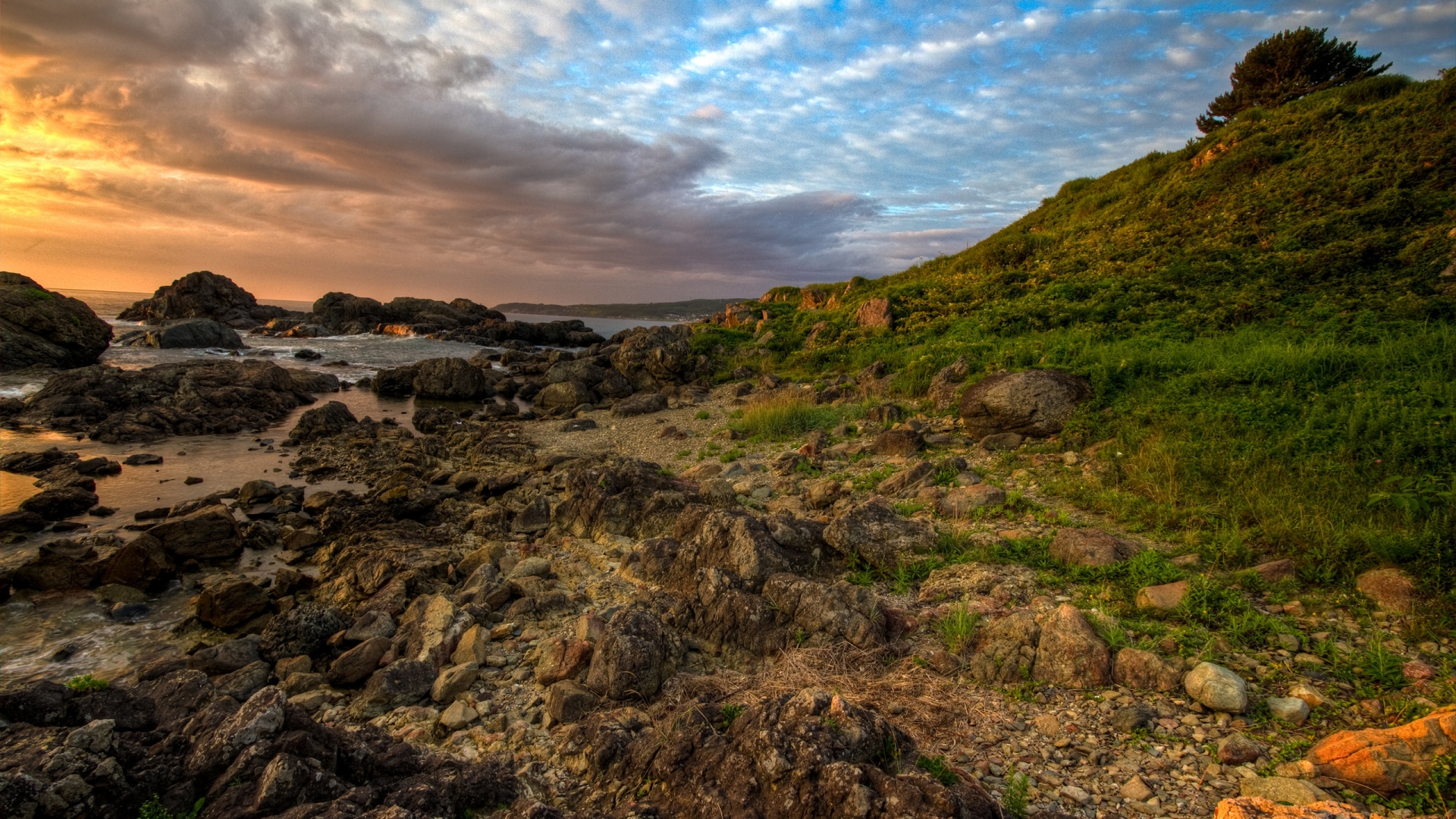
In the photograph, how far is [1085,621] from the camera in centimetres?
547

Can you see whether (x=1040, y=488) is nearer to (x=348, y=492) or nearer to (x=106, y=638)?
(x=106, y=638)

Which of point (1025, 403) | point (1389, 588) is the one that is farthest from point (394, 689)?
point (1025, 403)

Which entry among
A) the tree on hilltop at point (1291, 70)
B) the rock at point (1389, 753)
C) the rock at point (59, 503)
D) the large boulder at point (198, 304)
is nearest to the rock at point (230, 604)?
the rock at point (59, 503)

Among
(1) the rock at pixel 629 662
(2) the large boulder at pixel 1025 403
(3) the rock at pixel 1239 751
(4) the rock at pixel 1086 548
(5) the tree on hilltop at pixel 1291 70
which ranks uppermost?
(5) the tree on hilltop at pixel 1291 70

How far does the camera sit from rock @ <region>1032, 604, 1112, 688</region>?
16.6 ft

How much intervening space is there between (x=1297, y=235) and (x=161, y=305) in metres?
98.1

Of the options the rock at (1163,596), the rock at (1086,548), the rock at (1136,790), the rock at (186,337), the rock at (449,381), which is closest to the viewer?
the rock at (1136,790)

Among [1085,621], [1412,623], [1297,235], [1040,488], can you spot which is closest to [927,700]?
[1085,621]

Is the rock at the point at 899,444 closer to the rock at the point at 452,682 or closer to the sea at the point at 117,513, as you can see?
the rock at the point at 452,682

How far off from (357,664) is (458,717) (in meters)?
2.15

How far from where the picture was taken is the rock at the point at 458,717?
17.5 feet

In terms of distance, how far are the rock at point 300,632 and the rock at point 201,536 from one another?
4457 millimetres

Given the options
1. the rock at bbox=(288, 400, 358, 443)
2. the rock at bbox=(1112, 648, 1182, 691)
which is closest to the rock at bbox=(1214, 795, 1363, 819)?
the rock at bbox=(1112, 648, 1182, 691)

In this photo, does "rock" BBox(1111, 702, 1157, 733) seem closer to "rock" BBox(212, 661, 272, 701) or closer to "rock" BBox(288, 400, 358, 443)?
"rock" BBox(212, 661, 272, 701)
